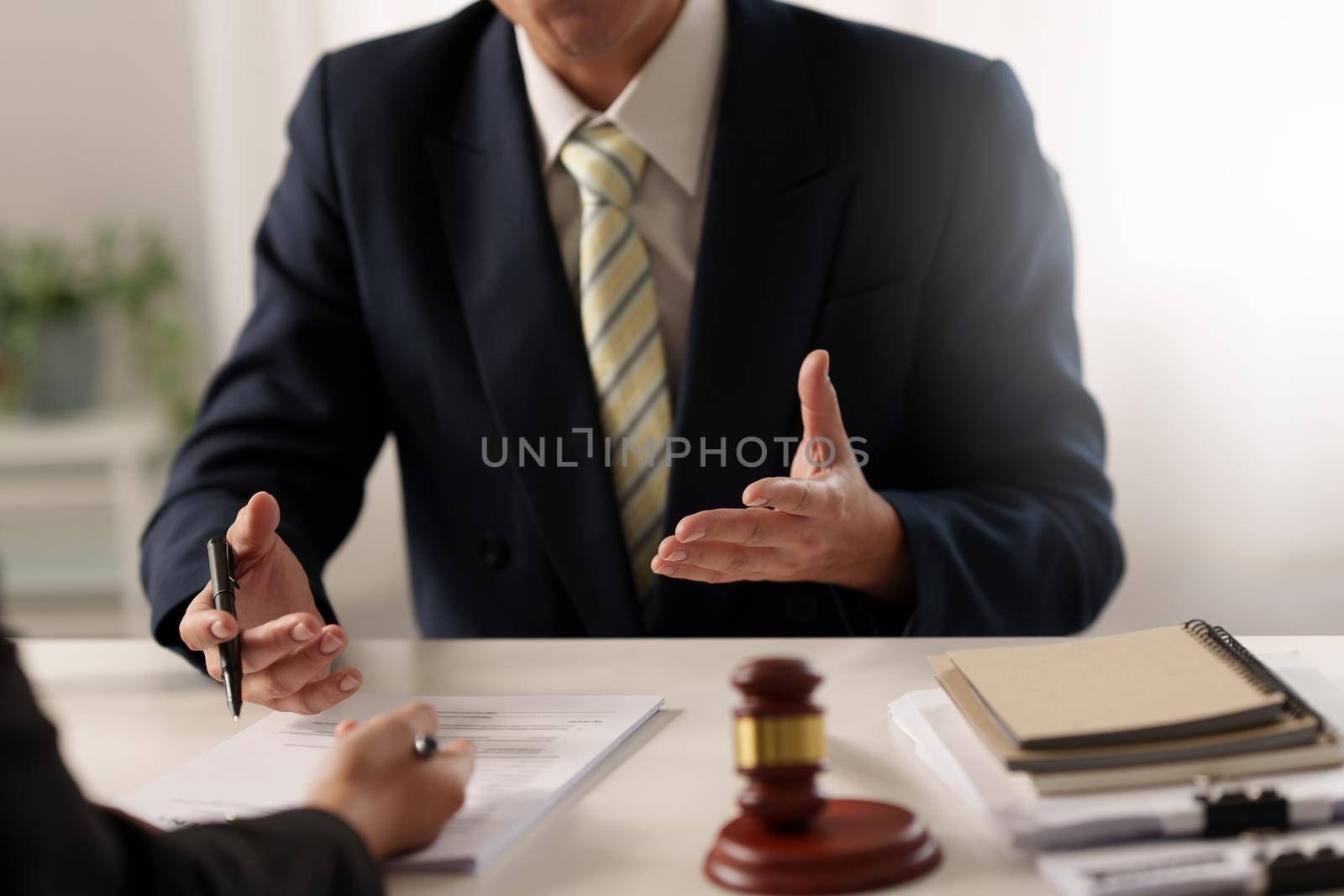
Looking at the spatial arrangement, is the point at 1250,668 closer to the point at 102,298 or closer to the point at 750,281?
the point at 750,281

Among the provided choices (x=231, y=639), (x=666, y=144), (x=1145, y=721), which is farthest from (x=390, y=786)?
(x=666, y=144)

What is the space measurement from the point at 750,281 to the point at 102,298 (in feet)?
7.24

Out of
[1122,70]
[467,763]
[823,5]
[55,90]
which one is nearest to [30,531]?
[55,90]

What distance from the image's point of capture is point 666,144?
1459 mm

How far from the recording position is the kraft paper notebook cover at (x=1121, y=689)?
0.69 m

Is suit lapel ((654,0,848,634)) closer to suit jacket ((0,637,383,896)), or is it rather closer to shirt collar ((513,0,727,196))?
shirt collar ((513,0,727,196))

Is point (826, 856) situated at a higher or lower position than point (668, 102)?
lower

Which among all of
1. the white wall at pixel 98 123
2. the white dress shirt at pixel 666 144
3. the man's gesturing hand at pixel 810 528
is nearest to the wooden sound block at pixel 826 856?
the man's gesturing hand at pixel 810 528

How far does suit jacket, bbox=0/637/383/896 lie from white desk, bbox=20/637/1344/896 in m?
0.03

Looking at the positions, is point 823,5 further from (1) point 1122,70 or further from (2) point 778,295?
(2) point 778,295

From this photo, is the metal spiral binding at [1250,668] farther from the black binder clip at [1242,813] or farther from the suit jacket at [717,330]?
the suit jacket at [717,330]

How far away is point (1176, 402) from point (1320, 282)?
0.33 m

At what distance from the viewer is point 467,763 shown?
0.74 m

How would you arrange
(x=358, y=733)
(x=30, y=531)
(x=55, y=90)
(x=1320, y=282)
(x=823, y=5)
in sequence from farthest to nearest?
(x=55, y=90)
(x=30, y=531)
(x=823, y=5)
(x=1320, y=282)
(x=358, y=733)
